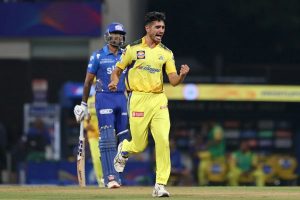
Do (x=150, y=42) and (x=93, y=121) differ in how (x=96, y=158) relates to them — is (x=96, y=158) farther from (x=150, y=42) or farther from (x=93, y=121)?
(x=150, y=42)

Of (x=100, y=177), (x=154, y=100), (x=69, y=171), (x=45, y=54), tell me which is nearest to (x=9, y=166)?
(x=69, y=171)

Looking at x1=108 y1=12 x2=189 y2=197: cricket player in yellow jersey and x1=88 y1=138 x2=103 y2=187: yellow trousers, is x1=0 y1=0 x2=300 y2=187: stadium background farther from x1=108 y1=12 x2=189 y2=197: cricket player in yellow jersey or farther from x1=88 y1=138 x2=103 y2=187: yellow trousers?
x1=108 y1=12 x2=189 y2=197: cricket player in yellow jersey

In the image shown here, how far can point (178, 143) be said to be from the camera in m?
32.9

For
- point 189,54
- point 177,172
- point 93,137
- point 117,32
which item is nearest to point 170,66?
point 117,32

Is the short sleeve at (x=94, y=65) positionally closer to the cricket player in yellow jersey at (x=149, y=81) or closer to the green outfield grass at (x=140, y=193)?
the green outfield grass at (x=140, y=193)

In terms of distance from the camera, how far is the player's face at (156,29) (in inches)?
661

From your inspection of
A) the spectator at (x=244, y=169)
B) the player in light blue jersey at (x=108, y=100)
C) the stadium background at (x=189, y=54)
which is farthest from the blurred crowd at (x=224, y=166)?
the player in light blue jersey at (x=108, y=100)

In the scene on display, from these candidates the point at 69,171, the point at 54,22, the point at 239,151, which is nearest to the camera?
the point at 69,171

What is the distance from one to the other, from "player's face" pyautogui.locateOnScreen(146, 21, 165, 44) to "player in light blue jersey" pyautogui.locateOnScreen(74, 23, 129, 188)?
2.36 meters

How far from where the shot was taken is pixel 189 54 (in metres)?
39.7

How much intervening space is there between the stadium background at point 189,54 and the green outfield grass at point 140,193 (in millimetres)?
12942

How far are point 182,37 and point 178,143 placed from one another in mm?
7490

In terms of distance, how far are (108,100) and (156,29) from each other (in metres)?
2.69

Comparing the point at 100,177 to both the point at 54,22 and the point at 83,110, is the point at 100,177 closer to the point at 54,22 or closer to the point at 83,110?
the point at 83,110
